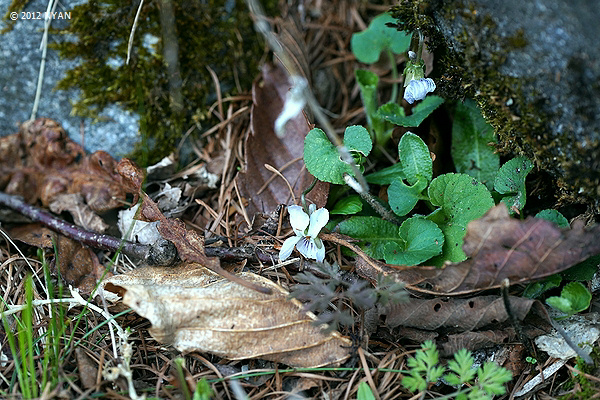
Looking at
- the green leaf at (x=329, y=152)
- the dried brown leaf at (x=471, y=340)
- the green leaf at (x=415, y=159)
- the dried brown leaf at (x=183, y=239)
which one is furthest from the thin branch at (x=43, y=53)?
the dried brown leaf at (x=471, y=340)

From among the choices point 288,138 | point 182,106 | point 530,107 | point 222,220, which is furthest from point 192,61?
point 530,107

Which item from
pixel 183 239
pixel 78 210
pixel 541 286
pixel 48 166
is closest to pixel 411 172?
pixel 541 286

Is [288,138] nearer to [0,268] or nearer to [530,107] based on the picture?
[530,107]

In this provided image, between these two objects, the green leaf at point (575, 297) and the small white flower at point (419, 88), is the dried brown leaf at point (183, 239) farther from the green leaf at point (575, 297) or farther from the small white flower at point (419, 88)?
the green leaf at point (575, 297)

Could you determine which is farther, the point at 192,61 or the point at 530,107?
the point at 192,61

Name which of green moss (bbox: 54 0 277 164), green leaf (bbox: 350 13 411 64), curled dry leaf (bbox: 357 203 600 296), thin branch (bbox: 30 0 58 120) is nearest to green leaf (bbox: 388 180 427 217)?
curled dry leaf (bbox: 357 203 600 296)

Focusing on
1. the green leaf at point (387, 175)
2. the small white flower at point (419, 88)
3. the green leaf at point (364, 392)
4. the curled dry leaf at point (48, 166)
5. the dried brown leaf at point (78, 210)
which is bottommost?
the green leaf at point (364, 392)
